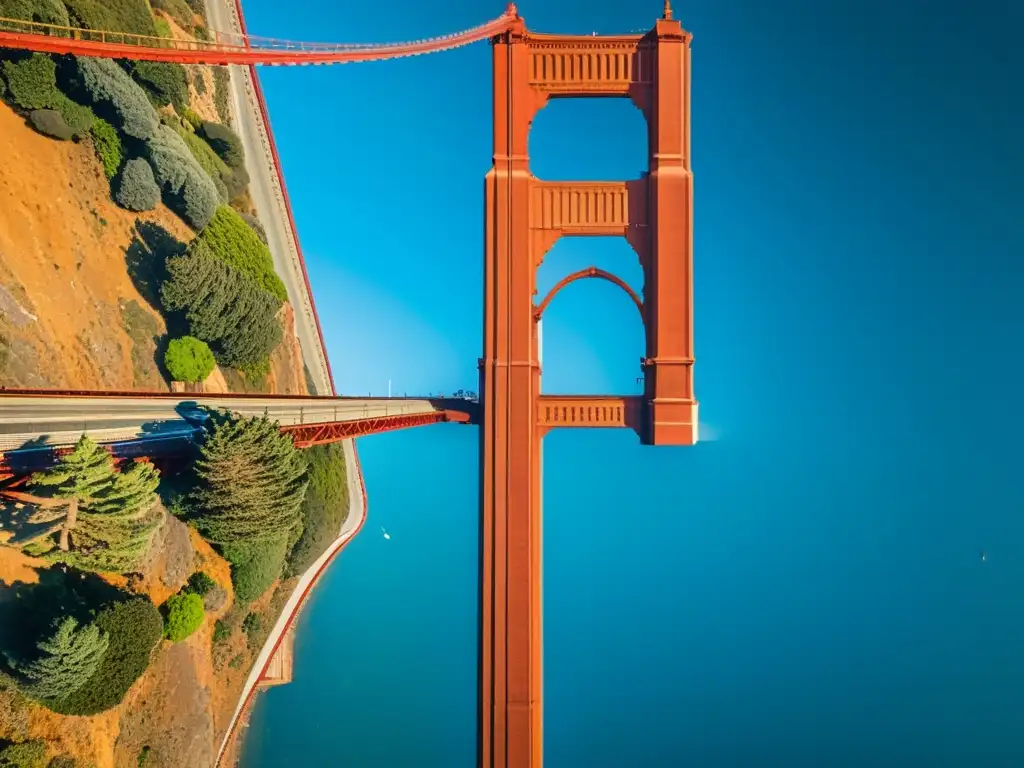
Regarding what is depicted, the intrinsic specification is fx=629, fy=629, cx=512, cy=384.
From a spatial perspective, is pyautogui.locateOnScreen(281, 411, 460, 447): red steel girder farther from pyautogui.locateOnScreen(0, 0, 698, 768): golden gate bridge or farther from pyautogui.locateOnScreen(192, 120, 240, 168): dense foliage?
pyautogui.locateOnScreen(192, 120, 240, 168): dense foliage

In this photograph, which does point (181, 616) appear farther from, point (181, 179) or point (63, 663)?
point (181, 179)

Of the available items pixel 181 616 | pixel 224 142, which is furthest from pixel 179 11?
pixel 181 616

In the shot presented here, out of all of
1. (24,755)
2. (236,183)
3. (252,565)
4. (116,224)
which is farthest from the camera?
(236,183)

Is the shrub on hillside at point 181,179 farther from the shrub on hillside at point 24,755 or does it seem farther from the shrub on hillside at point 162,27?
the shrub on hillside at point 24,755

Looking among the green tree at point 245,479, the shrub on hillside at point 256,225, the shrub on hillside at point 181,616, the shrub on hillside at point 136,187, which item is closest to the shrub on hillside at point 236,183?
the shrub on hillside at point 256,225

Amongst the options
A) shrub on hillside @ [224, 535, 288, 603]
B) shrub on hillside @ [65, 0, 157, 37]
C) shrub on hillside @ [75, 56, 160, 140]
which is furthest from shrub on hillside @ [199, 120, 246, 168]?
shrub on hillside @ [224, 535, 288, 603]

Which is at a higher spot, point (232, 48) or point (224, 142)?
point (224, 142)
